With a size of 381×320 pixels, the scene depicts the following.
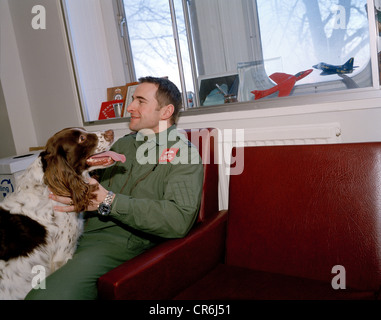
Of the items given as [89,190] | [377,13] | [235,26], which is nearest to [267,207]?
[89,190]

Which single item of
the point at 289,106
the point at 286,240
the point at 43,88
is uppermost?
the point at 43,88

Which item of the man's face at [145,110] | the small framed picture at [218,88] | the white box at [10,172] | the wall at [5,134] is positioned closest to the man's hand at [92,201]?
the man's face at [145,110]

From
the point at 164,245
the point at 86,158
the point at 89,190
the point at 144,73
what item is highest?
the point at 144,73

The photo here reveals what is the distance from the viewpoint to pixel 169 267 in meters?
1.34

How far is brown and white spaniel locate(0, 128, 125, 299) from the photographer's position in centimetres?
139

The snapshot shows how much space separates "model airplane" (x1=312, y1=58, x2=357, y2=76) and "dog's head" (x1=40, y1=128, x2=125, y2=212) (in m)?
1.39

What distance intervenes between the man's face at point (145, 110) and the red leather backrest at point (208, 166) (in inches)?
8.6

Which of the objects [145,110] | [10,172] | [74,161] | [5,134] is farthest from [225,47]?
[5,134]

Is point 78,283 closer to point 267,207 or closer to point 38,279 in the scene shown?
point 38,279

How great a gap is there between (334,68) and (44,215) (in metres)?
1.84

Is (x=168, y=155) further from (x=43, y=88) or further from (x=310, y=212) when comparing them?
(x=43, y=88)

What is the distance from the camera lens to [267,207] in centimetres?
154
